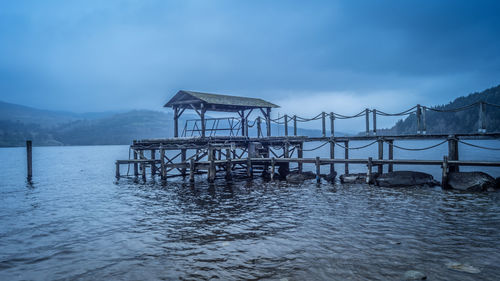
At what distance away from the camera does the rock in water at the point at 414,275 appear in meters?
6.73

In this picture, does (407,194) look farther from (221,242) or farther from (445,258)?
(221,242)

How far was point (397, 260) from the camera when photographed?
776cm

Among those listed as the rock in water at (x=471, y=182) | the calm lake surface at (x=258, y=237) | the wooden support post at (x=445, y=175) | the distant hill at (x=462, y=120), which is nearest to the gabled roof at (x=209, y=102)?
the calm lake surface at (x=258, y=237)

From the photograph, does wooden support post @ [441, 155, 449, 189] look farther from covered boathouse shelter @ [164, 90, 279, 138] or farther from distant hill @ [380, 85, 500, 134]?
distant hill @ [380, 85, 500, 134]

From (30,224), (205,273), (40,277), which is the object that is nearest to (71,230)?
(30,224)

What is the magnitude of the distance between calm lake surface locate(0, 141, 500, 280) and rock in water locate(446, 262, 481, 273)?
13 cm

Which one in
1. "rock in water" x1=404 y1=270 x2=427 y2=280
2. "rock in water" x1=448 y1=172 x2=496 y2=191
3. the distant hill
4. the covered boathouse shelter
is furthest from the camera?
the distant hill

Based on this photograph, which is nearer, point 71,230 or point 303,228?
point 303,228

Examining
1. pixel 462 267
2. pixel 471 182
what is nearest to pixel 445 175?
pixel 471 182

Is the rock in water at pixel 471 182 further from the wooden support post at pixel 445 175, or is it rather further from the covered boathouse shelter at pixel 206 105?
the covered boathouse shelter at pixel 206 105

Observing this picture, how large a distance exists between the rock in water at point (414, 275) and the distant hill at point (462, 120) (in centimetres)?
13022

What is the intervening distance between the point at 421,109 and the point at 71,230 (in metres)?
20.0

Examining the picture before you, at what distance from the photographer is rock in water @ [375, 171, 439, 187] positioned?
19.7 meters

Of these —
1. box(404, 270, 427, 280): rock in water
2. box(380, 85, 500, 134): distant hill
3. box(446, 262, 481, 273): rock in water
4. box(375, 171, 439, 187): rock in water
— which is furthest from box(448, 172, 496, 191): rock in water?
box(380, 85, 500, 134): distant hill
